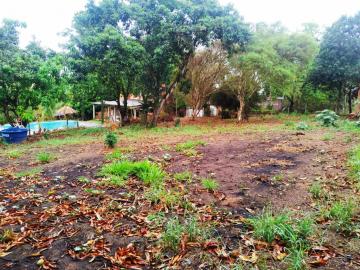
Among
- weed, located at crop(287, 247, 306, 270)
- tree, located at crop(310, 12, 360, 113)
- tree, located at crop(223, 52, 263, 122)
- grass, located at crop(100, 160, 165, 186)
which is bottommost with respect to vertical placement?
weed, located at crop(287, 247, 306, 270)

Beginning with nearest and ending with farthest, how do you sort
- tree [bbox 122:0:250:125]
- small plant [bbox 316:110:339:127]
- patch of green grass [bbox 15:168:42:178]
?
1. patch of green grass [bbox 15:168:42:178]
2. small plant [bbox 316:110:339:127]
3. tree [bbox 122:0:250:125]

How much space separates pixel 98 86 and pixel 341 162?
62.3 feet

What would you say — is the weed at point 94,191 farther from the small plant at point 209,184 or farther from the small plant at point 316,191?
the small plant at point 316,191

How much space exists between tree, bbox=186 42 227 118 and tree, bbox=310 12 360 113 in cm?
849

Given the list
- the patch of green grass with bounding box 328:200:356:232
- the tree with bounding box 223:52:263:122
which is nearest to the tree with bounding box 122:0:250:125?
the tree with bounding box 223:52:263:122

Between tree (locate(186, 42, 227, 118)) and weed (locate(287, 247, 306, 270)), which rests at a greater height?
tree (locate(186, 42, 227, 118))

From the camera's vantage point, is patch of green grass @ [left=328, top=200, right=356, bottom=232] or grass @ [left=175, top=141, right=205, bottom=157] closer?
patch of green grass @ [left=328, top=200, right=356, bottom=232]

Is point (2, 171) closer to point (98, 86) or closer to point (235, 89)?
point (98, 86)

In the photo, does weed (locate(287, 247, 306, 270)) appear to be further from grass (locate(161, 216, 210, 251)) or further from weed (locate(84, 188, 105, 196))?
weed (locate(84, 188, 105, 196))

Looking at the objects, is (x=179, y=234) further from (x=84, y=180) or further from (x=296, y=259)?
(x=84, y=180)

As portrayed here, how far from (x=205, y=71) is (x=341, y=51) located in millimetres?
10849

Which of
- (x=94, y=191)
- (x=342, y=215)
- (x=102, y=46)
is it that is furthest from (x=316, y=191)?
(x=102, y=46)

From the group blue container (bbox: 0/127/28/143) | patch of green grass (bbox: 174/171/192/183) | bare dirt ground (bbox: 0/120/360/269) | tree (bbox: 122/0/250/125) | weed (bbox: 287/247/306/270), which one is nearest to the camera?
weed (bbox: 287/247/306/270)

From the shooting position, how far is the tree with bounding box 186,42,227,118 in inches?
802
